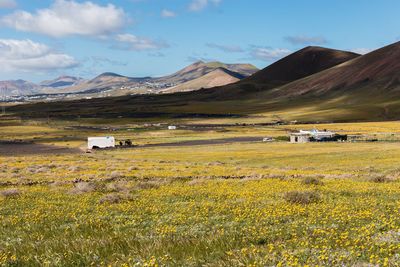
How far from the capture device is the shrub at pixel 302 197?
20656 millimetres

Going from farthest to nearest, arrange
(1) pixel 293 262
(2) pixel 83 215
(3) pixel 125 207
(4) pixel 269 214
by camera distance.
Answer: (3) pixel 125 207 → (2) pixel 83 215 → (4) pixel 269 214 → (1) pixel 293 262

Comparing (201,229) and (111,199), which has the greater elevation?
(201,229)

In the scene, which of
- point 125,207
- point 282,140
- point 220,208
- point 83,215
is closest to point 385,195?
point 220,208

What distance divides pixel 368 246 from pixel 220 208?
29.7 ft

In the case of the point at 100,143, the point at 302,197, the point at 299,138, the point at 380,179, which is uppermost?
the point at 302,197

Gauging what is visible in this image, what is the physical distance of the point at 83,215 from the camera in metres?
19.1

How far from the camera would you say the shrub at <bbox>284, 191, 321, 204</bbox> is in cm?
2066

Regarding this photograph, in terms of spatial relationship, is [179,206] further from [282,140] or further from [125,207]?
[282,140]

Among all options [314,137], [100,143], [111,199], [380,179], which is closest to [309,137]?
[314,137]

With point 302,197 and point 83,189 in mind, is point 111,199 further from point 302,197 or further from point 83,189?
point 302,197

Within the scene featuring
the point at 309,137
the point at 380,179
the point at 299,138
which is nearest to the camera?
the point at 380,179

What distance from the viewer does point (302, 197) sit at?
20.8 meters

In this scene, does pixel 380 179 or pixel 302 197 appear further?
pixel 380 179

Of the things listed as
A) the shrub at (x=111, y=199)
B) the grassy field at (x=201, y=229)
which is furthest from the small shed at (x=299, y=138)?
the shrub at (x=111, y=199)
